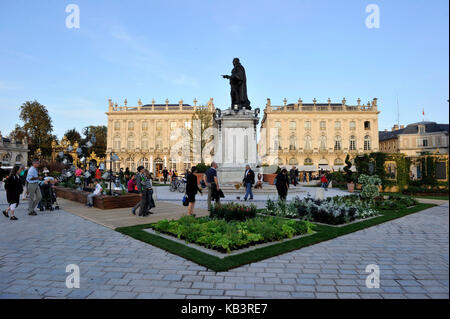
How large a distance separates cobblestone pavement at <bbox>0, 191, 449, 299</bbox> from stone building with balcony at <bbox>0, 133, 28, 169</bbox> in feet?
202

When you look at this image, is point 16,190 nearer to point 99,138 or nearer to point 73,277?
point 73,277

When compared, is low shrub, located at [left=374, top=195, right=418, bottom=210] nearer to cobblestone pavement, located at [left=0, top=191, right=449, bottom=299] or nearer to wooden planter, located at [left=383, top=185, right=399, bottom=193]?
cobblestone pavement, located at [left=0, top=191, right=449, bottom=299]

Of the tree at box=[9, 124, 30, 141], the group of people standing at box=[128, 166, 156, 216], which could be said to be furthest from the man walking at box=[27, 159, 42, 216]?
the tree at box=[9, 124, 30, 141]

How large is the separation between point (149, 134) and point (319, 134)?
123 ft

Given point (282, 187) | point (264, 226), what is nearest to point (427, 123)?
point (282, 187)

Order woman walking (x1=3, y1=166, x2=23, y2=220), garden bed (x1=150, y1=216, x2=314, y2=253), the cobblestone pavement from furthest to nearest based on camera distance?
1. woman walking (x1=3, y1=166, x2=23, y2=220)
2. garden bed (x1=150, y1=216, x2=314, y2=253)
3. the cobblestone pavement

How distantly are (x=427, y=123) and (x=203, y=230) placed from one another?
235 feet

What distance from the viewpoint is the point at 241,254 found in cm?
501

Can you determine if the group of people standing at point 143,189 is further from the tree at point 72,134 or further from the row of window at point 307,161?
the tree at point 72,134

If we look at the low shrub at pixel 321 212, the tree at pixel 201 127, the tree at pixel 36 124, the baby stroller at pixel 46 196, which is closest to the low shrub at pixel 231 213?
the low shrub at pixel 321 212

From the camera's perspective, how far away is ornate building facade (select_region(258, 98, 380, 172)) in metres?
57.2

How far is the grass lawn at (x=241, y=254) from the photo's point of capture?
4556 millimetres

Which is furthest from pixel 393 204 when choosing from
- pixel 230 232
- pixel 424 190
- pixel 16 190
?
pixel 16 190

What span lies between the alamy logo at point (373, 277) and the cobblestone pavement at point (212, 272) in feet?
0.23
